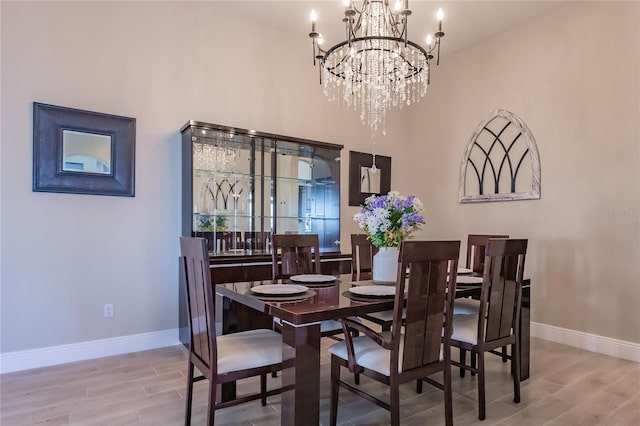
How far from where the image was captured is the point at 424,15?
3.92 m

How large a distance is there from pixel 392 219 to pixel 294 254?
91cm

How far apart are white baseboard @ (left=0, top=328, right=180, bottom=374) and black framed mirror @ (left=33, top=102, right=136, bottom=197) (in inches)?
49.3

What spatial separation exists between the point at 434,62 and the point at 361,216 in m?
3.57

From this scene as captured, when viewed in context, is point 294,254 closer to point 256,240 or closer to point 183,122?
point 256,240

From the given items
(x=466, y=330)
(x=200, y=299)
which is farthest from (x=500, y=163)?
(x=200, y=299)

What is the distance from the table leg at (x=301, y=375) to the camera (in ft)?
5.57

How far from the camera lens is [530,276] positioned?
406 centimetres

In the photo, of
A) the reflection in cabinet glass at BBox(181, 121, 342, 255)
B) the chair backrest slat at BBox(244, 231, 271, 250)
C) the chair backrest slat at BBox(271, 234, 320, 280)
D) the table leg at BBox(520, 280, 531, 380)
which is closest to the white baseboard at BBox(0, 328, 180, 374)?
the reflection in cabinet glass at BBox(181, 121, 342, 255)

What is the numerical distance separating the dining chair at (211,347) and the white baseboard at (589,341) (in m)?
3.08

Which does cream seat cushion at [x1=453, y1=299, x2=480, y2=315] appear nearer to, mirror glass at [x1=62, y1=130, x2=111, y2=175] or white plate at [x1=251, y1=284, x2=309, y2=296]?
white plate at [x1=251, y1=284, x2=309, y2=296]

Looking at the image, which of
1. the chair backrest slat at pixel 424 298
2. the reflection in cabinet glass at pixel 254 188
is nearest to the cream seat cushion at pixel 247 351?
the chair backrest slat at pixel 424 298

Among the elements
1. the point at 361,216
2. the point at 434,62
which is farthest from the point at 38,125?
the point at 434,62

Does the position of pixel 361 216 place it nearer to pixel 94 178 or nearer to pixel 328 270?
pixel 328 270

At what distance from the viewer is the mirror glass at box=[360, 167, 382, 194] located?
4.86 m
